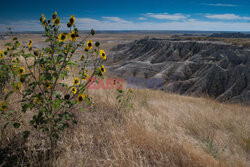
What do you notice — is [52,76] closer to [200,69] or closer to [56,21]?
[56,21]

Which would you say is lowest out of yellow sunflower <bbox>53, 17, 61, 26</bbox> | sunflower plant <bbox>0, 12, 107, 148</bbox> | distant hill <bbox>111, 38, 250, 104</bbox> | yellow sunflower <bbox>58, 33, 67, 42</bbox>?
distant hill <bbox>111, 38, 250, 104</bbox>

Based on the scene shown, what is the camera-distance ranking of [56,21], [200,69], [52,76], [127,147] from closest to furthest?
[56,21]
[52,76]
[127,147]
[200,69]

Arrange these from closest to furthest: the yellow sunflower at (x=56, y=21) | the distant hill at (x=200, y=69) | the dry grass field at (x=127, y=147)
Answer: the yellow sunflower at (x=56, y=21), the dry grass field at (x=127, y=147), the distant hill at (x=200, y=69)

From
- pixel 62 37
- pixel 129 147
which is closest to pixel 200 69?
pixel 129 147

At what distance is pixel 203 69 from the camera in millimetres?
37000

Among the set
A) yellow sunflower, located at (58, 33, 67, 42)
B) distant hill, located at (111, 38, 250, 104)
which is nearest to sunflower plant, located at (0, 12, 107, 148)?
yellow sunflower, located at (58, 33, 67, 42)

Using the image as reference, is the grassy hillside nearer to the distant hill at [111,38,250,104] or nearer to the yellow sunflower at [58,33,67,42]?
the yellow sunflower at [58,33,67,42]

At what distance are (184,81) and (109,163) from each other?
36697 millimetres

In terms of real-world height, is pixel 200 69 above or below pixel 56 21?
below

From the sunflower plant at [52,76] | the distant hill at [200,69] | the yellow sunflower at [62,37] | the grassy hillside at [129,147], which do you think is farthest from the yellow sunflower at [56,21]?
the distant hill at [200,69]

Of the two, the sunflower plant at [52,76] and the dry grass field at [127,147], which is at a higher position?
the sunflower plant at [52,76]

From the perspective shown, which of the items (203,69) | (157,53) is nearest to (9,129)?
(203,69)

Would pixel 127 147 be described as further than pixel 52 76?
Yes

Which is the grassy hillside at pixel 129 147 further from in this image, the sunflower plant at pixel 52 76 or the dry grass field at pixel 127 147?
the sunflower plant at pixel 52 76
